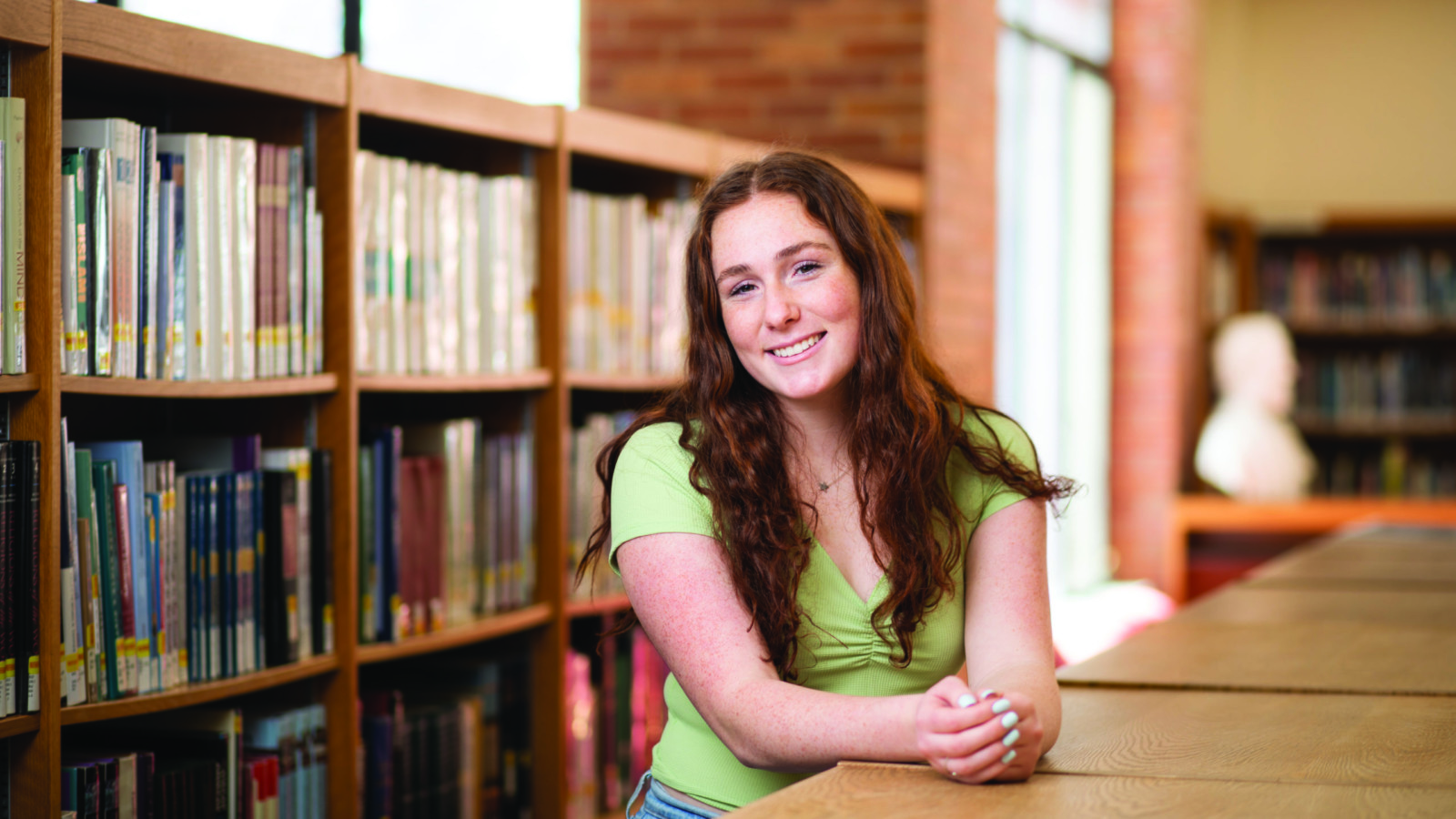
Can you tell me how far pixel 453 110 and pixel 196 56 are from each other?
558 millimetres

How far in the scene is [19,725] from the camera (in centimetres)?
164

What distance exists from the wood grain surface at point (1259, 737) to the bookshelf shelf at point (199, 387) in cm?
115

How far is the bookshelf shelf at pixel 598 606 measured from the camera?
268cm

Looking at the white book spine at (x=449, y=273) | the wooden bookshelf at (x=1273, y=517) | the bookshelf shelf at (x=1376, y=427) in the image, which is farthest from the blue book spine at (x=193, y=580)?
the bookshelf shelf at (x=1376, y=427)

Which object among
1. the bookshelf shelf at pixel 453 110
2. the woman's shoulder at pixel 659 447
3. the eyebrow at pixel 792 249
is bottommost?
the woman's shoulder at pixel 659 447

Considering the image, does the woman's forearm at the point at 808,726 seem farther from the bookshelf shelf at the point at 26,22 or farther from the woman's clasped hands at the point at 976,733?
the bookshelf shelf at the point at 26,22

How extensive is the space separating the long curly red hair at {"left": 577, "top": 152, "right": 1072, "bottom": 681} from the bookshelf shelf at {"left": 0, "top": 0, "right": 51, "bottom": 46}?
2.58 ft

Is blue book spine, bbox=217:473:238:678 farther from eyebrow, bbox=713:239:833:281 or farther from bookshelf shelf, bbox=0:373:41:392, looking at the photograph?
eyebrow, bbox=713:239:833:281

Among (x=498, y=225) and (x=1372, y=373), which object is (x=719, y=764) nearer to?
(x=498, y=225)

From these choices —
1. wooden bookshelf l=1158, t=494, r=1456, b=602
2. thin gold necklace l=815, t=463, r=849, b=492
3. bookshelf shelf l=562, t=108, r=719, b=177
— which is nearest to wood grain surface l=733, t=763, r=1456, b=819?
thin gold necklace l=815, t=463, r=849, b=492

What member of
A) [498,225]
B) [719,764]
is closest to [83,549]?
[719,764]

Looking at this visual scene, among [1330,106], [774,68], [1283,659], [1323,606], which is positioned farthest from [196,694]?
[1330,106]

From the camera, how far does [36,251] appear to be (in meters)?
1.67

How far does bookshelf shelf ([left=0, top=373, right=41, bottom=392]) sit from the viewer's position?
1.63 metres
